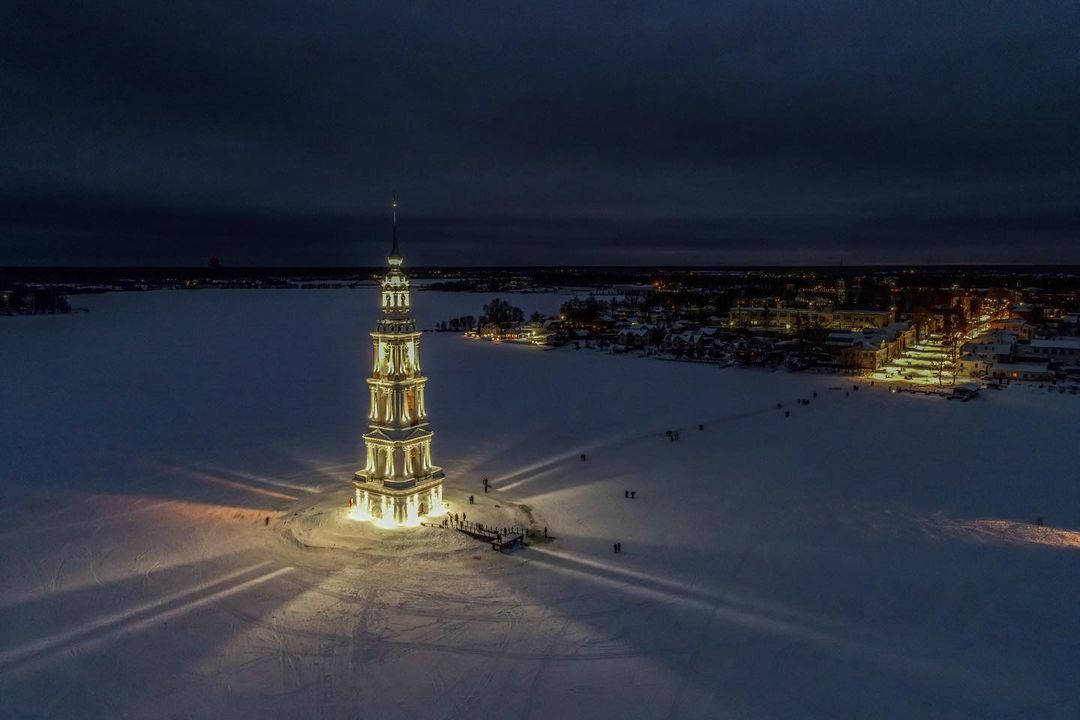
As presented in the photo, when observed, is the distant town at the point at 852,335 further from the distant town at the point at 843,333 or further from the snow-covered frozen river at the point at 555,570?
the snow-covered frozen river at the point at 555,570

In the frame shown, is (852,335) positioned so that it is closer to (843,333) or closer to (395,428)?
(843,333)

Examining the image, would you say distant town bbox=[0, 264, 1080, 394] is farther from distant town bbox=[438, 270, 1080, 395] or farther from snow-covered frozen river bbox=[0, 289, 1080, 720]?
snow-covered frozen river bbox=[0, 289, 1080, 720]

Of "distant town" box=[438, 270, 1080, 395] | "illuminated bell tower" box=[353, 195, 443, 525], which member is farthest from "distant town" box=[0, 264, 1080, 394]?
"illuminated bell tower" box=[353, 195, 443, 525]

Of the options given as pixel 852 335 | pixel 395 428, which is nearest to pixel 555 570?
pixel 395 428

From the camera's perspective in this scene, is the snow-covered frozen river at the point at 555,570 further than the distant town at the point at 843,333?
No

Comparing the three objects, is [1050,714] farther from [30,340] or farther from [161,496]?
[30,340]

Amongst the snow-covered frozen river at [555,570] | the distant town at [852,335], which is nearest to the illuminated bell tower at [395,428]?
the snow-covered frozen river at [555,570]
